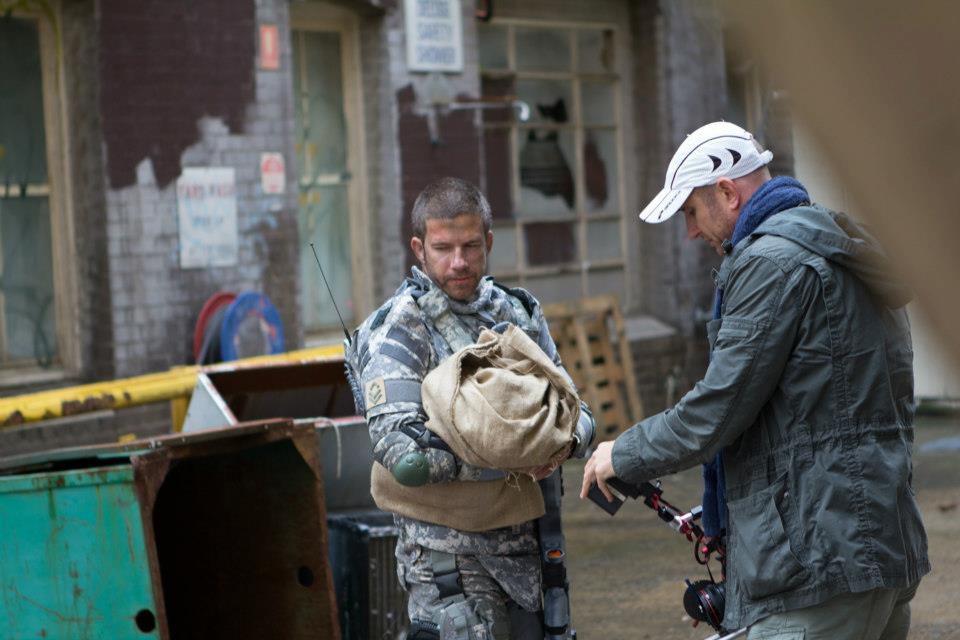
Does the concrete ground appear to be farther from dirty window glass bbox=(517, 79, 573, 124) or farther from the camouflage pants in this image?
dirty window glass bbox=(517, 79, 573, 124)

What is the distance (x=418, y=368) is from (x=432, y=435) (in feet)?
0.69

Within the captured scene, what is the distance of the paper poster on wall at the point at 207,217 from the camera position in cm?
942

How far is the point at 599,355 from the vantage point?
39.7ft

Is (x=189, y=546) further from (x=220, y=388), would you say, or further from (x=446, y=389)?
(x=446, y=389)

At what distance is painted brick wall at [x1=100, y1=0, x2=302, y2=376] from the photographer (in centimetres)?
911

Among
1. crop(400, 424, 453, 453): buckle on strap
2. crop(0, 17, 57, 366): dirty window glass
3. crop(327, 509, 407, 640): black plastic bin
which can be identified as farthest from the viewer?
crop(0, 17, 57, 366): dirty window glass

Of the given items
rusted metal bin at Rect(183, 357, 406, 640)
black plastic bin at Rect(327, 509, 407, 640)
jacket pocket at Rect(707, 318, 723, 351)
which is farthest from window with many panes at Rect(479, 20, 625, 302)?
jacket pocket at Rect(707, 318, 723, 351)

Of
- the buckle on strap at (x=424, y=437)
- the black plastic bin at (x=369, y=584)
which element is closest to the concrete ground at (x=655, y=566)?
the black plastic bin at (x=369, y=584)

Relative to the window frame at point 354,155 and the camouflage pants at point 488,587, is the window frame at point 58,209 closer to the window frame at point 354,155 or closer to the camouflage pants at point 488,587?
the window frame at point 354,155

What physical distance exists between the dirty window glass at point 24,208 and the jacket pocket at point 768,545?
22.2 ft

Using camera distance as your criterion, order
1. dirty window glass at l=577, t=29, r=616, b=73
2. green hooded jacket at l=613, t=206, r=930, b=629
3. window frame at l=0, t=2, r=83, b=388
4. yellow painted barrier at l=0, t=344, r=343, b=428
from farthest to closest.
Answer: dirty window glass at l=577, t=29, r=616, b=73
window frame at l=0, t=2, r=83, b=388
yellow painted barrier at l=0, t=344, r=343, b=428
green hooded jacket at l=613, t=206, r=930, b=629

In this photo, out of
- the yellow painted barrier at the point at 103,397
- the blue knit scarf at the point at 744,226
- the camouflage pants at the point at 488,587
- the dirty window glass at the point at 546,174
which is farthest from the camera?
the dirty window glass at the point at 546,174

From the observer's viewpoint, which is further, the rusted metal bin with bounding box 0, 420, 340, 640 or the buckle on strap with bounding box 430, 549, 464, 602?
the rusted metal bin with bounding box 0, 420, 340, 640

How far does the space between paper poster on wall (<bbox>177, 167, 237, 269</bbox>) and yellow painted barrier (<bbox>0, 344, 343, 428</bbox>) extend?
3384 mm
